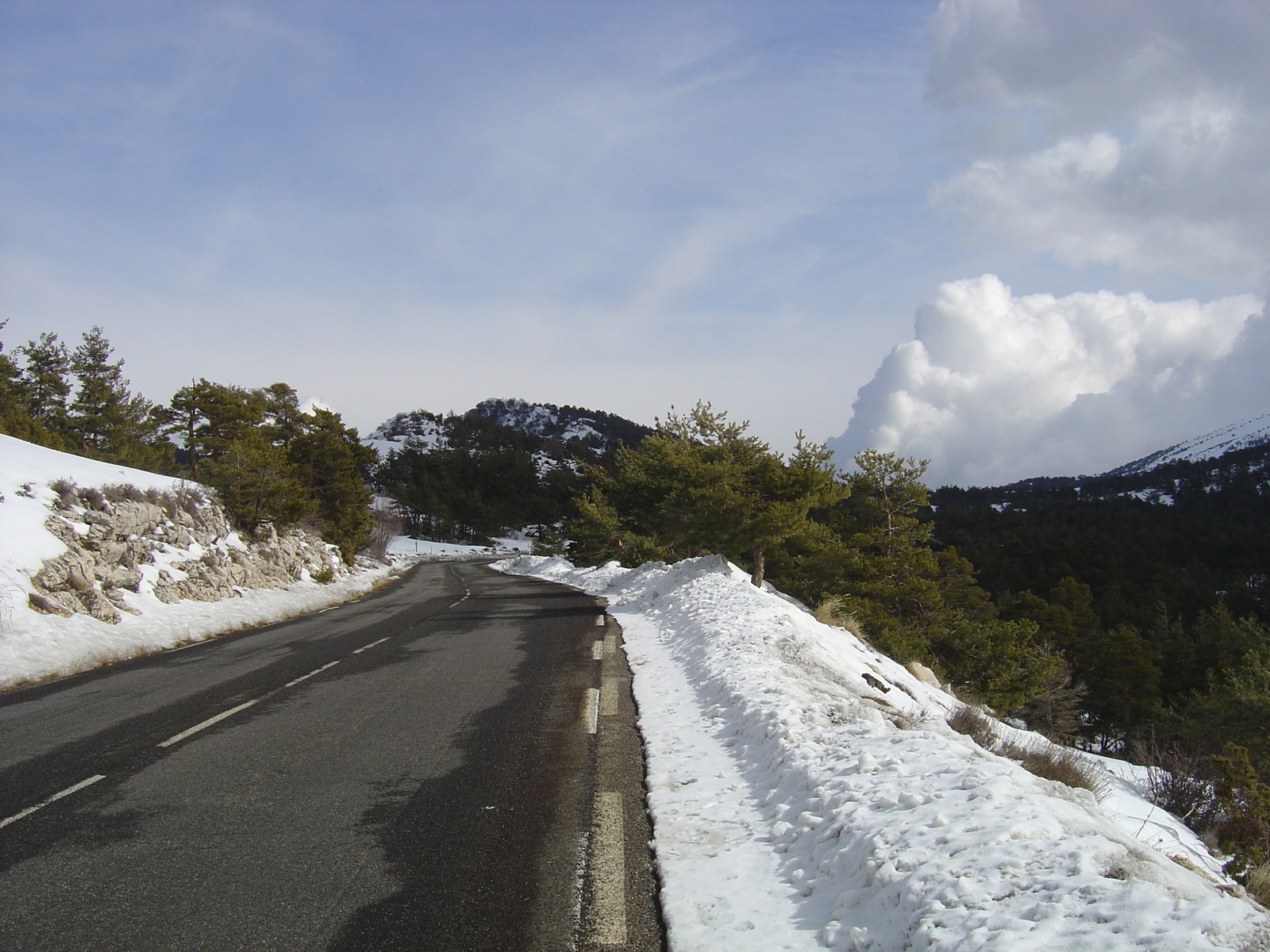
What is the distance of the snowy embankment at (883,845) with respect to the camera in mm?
3051

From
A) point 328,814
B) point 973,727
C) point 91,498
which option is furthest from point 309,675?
point 91,498

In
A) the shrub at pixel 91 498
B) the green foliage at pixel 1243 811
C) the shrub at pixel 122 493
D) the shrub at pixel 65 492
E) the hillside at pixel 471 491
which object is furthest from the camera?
the hillside at pixel 471 491

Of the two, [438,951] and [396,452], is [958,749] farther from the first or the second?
[396,452]

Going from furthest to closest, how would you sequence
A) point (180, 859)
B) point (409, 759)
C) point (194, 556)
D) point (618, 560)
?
point (618, 560)
point (194, 556)
point (409, 759)
point (180, 859)

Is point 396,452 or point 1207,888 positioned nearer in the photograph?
point 1207,888

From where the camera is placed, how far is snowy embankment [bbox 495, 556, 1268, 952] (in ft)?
10.0

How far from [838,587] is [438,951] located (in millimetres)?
23865

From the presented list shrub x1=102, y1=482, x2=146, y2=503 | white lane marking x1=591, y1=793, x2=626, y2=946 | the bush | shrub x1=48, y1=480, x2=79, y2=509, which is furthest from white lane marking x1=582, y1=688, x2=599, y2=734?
shrub x1=102, y1=482, x2=146, y2=503

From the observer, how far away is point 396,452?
130 m

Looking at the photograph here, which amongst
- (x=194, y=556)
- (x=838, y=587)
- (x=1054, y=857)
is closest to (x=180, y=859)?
(x=1054, y=857)

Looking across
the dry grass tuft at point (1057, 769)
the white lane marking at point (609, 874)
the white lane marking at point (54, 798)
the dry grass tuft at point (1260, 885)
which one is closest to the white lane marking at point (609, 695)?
the white lane marking at point (609, 874)

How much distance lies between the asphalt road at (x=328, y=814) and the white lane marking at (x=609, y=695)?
0.05 metres

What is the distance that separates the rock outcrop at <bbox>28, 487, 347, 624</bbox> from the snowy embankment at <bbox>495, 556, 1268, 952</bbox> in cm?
1357

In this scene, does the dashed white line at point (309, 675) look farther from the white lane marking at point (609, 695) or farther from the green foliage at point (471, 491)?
the green foliage at point (471, 491)
